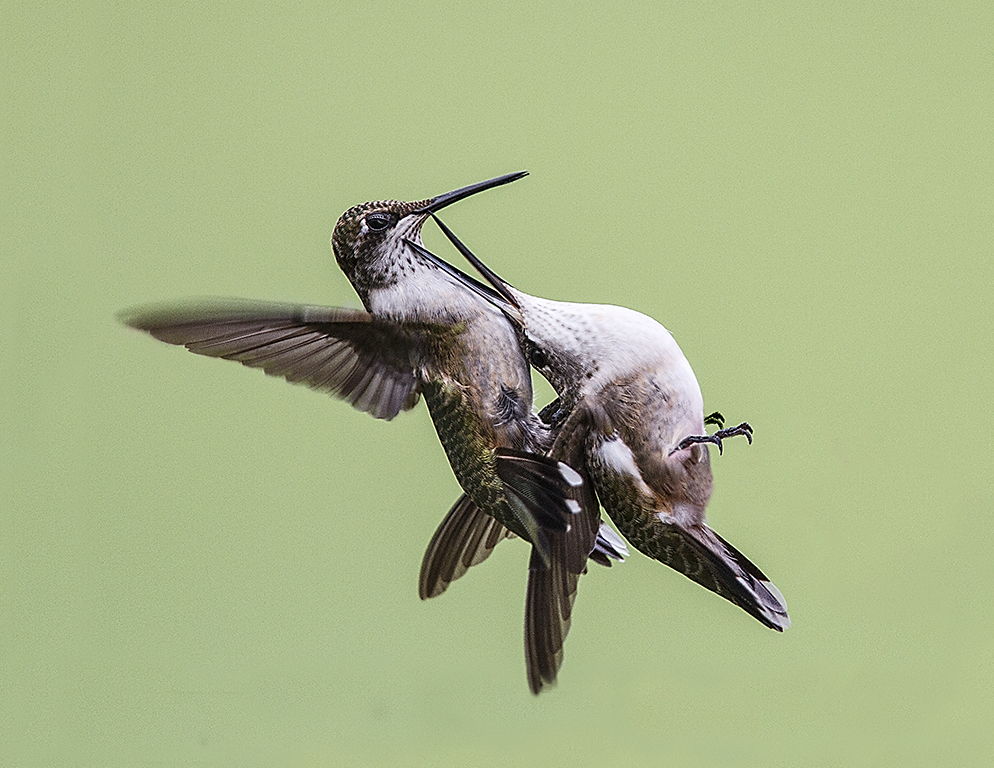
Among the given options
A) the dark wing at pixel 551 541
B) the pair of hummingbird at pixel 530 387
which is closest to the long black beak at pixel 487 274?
the pair of hummingbird at pixel 530 387

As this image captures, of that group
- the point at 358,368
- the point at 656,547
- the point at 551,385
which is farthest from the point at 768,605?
the point at 358,368

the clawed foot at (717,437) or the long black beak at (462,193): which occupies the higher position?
the long black beak at (462,193)

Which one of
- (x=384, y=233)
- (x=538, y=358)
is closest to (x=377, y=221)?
(x=384, y=233)

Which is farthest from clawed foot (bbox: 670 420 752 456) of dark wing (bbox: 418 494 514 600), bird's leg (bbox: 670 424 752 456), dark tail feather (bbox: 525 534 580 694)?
dark wing (bbox: 418 494 514 600)

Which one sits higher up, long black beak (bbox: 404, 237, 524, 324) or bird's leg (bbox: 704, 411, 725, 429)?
long black beak (bbox: 404, 237, 524, 324)

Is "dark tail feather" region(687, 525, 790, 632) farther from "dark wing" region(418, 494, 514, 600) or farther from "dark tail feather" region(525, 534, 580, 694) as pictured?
"dark wing" region(418, 494, 514, 600)

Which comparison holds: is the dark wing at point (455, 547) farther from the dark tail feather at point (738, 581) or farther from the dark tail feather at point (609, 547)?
the dark tail feather at point (738, 581)

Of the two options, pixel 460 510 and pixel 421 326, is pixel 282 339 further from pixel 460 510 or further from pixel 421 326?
pixel 460 510

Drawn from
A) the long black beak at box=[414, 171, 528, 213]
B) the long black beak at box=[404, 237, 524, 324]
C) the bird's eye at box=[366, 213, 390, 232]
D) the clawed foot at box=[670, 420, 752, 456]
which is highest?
the long black beak at box=[414, 171, 528, 213]
